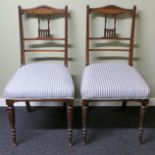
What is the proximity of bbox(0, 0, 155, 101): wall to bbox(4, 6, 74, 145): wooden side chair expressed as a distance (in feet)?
0.24

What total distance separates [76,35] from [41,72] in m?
0.46

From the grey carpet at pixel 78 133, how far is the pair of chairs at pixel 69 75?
0.08 metres

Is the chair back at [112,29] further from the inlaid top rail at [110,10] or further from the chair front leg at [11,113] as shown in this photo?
the chair front leg at [11,113]

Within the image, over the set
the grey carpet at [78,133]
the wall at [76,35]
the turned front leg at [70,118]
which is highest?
the wall at [76,35]

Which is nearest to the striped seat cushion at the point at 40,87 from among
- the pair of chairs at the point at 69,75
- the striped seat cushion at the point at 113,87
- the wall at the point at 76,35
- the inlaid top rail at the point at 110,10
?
the pair of chairs at the point at 69,75

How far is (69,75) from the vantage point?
77.4 inches

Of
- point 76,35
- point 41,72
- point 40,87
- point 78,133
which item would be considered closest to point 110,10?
point 76,35

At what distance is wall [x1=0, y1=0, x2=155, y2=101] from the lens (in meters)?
2.12

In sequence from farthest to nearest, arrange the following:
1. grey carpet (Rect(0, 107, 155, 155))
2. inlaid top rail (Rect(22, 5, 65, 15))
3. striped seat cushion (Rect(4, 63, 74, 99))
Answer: inlaid top rail (Rect(22, 5, 65, 15))
grey carpet (Rect(0, 107, 155, 155))
striped seat cushion (Rect(4, 63, 74, 99))

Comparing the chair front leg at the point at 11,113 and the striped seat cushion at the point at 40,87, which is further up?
the striped seat cushion at the point at 40,87

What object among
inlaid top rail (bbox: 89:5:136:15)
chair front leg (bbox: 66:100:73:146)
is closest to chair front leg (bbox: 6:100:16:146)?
chair front leg (bbox: 66:100:73:146)

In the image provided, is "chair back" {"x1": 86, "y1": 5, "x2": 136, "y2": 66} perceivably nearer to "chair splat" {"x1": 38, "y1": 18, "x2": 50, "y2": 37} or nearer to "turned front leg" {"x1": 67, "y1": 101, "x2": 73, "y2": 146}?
"chair splat" {"x1": 38, "y1": 18, "x2": 50, "y2": 37}

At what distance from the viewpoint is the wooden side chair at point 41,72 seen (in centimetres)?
179

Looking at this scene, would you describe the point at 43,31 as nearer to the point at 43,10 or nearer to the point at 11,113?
the point at 43,10
